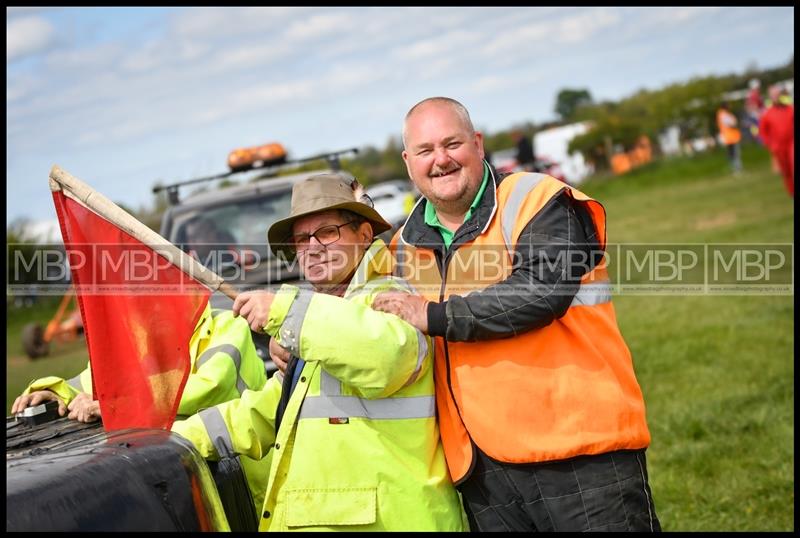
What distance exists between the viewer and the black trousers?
330cm

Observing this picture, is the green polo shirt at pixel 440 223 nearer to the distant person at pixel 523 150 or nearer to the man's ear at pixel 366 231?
the man's ear at pixel 366 231

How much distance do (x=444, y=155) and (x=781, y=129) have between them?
16.9 m

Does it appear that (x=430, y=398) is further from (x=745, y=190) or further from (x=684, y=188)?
(x=684, y=188)

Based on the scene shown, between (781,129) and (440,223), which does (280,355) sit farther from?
(781,129)

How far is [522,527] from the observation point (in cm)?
341

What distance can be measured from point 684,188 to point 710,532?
86.9ft

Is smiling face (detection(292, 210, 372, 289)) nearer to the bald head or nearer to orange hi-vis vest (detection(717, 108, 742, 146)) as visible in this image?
the bald head

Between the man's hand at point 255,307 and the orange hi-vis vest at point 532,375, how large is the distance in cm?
66

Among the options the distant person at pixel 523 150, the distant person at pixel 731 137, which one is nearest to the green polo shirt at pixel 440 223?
the distant person at pixel 523 150

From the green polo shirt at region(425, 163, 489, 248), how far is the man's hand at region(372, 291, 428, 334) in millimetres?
320

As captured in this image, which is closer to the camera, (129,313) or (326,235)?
(129,313)

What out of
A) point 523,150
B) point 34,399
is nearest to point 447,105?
point 34,399

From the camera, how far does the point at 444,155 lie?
339 cm

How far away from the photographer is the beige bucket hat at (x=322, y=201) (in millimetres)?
3365
